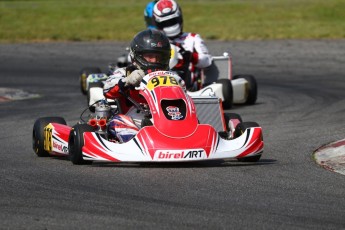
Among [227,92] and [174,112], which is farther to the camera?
[227,92]

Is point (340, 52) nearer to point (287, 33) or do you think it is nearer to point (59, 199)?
point (287, 33)

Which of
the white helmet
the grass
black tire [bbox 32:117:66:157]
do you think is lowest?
the grass

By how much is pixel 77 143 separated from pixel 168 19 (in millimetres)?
5786

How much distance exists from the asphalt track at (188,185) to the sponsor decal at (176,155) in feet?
0.40

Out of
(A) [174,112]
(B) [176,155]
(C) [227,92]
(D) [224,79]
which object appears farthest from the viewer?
(D) [224,79]

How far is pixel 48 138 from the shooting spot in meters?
10.1

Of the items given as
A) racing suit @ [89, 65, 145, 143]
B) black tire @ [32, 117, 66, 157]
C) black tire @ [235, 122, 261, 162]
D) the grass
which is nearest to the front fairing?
racing suit @ [89, 65, 145, 143]

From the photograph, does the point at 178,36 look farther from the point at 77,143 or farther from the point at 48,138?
the point at 77,143

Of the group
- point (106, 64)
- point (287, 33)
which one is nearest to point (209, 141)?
point (106, 64)

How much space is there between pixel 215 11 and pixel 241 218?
2272 cm

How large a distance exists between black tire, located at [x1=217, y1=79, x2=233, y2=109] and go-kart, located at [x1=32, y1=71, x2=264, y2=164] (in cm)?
397

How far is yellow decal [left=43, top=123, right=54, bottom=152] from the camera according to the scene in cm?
1007

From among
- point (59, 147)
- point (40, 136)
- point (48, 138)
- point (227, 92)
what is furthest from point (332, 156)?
point (227, 92)

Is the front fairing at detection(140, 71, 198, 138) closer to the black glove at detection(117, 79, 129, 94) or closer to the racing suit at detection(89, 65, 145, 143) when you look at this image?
the racing suit at detection(89, 65, 145, 143)
